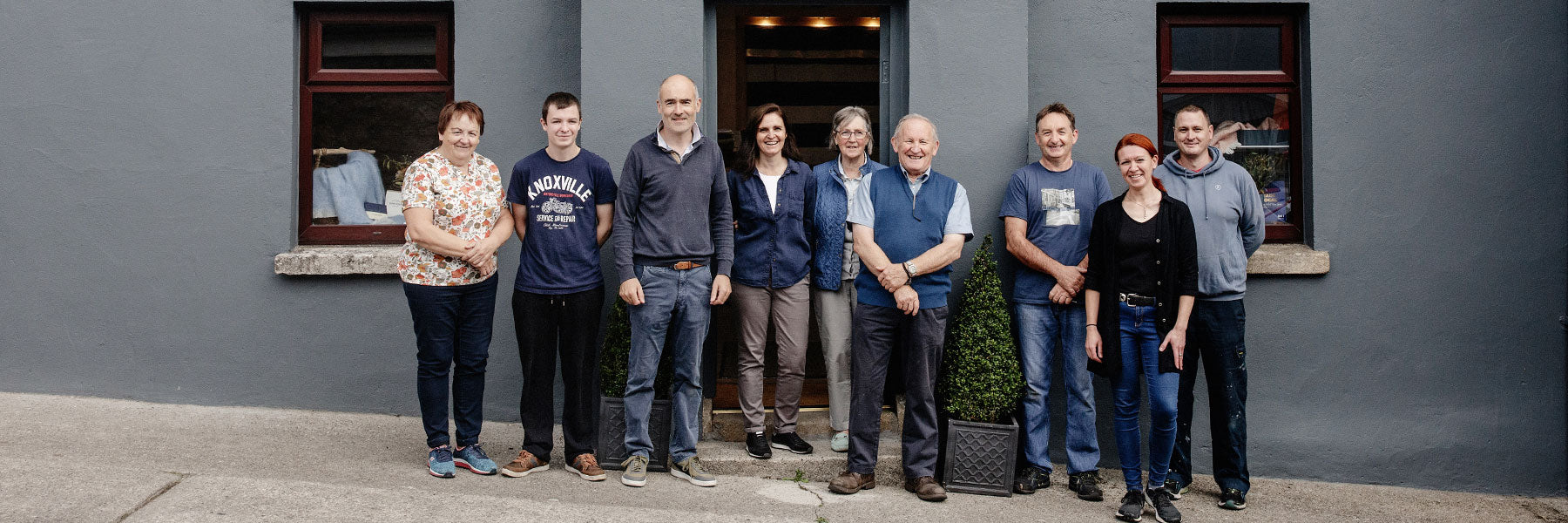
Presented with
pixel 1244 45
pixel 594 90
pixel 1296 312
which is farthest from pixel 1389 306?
pixel 594 90

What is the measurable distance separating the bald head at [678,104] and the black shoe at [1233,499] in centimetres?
312

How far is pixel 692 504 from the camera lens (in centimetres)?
429

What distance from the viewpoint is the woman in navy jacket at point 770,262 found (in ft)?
15.9

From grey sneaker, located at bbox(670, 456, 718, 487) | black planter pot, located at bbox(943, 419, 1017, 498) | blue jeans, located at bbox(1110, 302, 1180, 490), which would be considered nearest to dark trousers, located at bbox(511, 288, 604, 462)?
grey sneaker, located at bbox(670, 456, 718, 487)

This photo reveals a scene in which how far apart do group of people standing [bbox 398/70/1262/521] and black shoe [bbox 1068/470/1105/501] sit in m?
0.01

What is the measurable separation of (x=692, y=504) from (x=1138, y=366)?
2.08m

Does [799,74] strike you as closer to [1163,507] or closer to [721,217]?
[721,217]

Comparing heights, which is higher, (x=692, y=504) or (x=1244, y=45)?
(x=1244, y=45)

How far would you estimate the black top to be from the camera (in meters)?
4.23

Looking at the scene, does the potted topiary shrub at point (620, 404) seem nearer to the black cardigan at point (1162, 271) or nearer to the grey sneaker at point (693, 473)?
the grey sneaker at point (693, 473)

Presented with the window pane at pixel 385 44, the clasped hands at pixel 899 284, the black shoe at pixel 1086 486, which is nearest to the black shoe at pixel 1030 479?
the black shoe at pixel 1086 486

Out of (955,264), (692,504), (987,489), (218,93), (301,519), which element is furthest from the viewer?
(218,93)

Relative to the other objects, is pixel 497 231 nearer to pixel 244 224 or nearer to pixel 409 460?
pixel 409 460

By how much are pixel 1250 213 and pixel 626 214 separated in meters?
2.97
